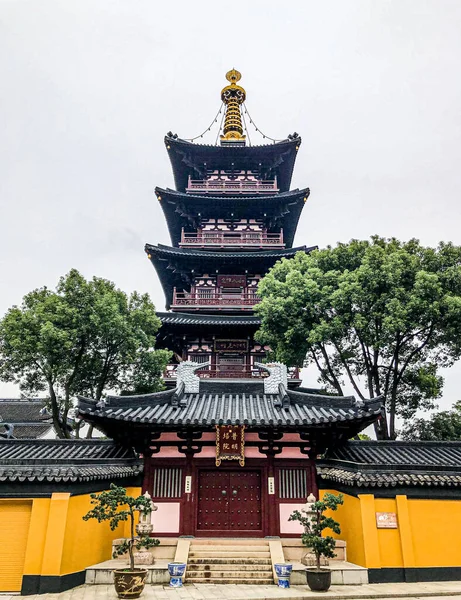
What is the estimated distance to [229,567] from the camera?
36.1ft

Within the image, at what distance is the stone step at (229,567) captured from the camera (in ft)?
35.8

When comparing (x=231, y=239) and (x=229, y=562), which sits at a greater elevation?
(x=231, y=239)

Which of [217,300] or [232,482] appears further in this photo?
[217,300]

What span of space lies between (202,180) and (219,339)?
34.8 ft

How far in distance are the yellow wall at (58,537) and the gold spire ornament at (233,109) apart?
23540 mm

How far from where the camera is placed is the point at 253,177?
2622 centimetres

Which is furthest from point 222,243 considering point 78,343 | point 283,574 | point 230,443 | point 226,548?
point 283,574

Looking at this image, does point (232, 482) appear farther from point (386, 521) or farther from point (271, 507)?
point (386, 521)

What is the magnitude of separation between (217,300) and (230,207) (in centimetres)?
596

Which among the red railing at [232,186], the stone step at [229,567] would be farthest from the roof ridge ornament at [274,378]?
the red railing at [232,186]

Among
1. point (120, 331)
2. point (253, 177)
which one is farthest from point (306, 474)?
point (253, 177)

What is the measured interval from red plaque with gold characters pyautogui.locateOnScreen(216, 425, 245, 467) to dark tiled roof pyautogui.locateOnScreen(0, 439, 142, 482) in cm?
260

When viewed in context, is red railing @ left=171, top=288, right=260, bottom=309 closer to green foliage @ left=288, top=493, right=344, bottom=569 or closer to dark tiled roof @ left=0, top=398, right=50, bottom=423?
green foliage @ left=288, top=493, right=344, bottom=569

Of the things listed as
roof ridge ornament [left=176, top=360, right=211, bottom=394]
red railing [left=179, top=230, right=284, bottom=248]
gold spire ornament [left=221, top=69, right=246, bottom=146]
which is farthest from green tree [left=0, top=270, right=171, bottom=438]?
gold spire ornament [left=221, top=69, right=246, bottom=146]
